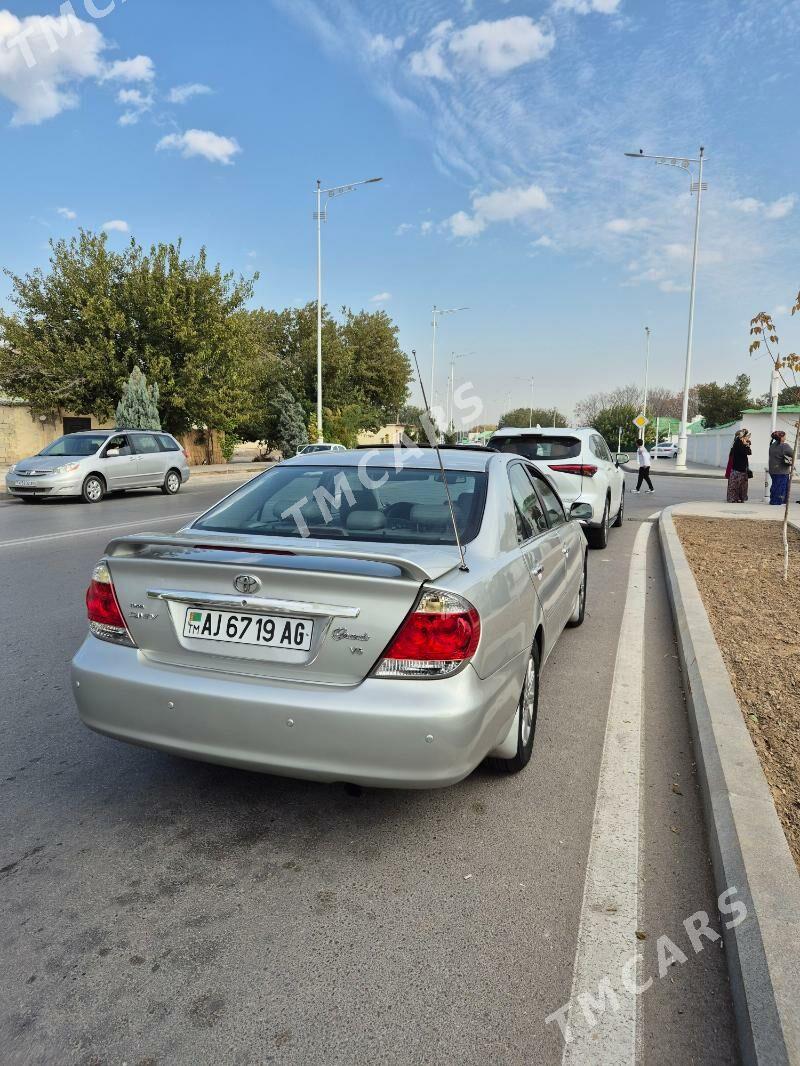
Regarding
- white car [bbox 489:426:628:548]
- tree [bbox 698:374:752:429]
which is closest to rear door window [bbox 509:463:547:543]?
white car [bbox 489:426:628:548]

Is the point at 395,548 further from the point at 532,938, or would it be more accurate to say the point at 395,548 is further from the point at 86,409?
the point at 86,409

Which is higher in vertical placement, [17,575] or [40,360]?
[40,360]

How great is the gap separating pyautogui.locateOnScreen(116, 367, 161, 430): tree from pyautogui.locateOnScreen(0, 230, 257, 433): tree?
5.34 feet

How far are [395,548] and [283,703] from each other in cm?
78

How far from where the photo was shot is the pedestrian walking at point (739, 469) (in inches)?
621

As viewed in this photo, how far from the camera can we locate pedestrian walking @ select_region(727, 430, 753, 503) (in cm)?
1577

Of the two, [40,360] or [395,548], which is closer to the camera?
[395,548]

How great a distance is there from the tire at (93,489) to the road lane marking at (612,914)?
49.8 feet

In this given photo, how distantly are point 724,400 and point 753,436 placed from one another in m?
38.7

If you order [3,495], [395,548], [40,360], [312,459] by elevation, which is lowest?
[3,495]

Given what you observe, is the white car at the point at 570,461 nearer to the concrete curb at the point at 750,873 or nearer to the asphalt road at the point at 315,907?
the concrete curb at the point at 750,873

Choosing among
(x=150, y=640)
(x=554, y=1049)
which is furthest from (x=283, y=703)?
(x=554, y=1049)

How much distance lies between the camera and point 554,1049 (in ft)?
6.56

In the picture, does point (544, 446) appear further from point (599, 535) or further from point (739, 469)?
point (739, 469)
